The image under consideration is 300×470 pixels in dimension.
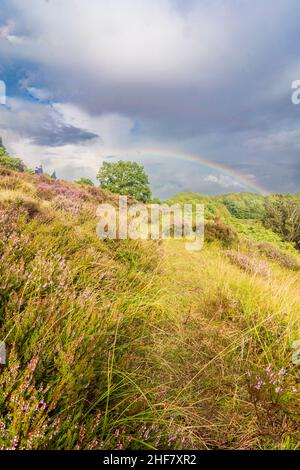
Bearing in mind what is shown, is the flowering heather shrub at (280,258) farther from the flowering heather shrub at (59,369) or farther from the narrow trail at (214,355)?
the flowering heather shrub at (59,369)

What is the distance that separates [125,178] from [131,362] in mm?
36434

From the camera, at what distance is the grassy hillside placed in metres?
1.22

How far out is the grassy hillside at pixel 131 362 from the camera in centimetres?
122

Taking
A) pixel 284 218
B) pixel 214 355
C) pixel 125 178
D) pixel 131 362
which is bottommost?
pixel 214 355

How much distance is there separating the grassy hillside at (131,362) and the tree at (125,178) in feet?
110

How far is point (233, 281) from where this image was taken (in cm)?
392

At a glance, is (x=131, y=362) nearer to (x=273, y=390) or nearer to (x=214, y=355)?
(x=214, y=355)

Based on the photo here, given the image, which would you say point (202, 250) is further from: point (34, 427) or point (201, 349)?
point (34, 427)

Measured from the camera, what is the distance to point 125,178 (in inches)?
1451

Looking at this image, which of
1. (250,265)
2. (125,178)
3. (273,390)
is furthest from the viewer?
(125,178)

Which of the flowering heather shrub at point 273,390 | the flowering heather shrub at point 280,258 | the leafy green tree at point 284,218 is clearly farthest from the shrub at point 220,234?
Result: the leafy green tree at point 284,218

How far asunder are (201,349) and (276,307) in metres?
1.18

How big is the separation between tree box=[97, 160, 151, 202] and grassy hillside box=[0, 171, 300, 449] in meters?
33.5

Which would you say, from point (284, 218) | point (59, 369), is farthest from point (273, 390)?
point (284, 218)
